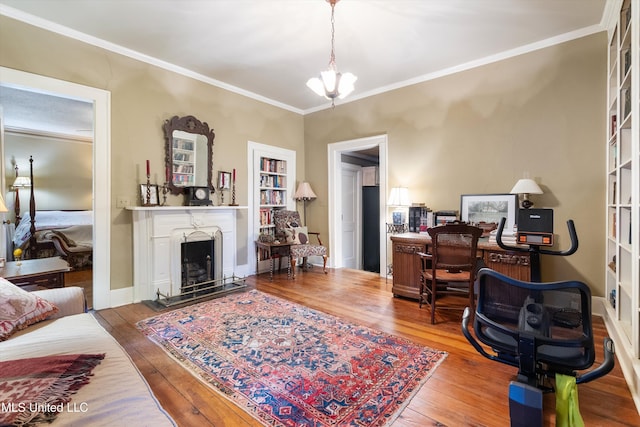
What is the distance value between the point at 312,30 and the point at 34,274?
342 cm

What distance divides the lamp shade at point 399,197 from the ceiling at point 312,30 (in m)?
1.66

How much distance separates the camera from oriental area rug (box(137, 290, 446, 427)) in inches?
65.5

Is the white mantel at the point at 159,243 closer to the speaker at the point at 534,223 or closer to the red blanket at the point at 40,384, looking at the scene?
the red blanket at the point at 40,384

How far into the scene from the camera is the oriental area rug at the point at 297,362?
166cm

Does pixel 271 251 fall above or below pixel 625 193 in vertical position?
below

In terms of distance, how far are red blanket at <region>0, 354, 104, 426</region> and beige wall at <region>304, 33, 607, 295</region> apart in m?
4.02

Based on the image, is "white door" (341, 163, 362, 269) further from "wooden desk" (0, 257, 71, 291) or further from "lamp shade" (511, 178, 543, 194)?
"wooden desk" (0, 257, 71, 291)

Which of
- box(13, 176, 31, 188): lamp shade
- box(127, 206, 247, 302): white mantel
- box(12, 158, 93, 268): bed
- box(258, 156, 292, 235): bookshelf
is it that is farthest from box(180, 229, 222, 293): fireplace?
box(13, 176, 31, 188): lamp shade

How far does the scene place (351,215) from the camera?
6230 millimetres

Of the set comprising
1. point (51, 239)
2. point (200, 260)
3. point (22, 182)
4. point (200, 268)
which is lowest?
point (200, 268)

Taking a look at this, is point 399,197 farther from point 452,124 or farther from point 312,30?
point 312,30

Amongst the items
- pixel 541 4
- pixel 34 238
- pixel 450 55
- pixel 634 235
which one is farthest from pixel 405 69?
pixel 34 238

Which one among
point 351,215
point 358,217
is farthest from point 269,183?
point 358,217

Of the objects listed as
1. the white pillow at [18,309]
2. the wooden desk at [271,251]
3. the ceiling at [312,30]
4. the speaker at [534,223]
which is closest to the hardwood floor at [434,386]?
the white pillow at [18,309]
